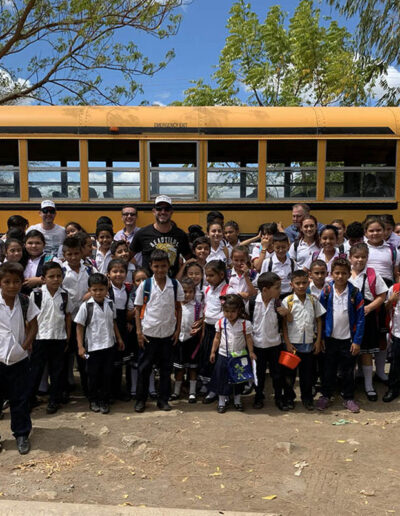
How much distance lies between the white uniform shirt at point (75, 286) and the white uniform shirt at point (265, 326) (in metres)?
1.50

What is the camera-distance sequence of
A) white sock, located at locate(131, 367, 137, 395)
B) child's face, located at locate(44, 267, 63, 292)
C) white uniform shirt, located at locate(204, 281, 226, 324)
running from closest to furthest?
child's face, located at locate(44, 267, 63, 292), white uniform shirt, located at locate(204, 281, 226, 324), white sock, located at locate(131, 367, 137, 395)

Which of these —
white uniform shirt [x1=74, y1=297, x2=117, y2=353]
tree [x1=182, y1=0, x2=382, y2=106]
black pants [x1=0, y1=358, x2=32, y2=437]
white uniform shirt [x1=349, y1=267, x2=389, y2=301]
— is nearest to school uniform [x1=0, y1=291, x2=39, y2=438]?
black pants [x1=0, y1=358, x2=32, y2=437]

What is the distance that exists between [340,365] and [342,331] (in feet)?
1.09

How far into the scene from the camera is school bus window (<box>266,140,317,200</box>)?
6230 millimetres

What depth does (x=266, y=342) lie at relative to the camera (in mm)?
4199

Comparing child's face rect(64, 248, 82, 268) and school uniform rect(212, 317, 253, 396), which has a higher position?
child's face rect(64, 248, 82, 268)

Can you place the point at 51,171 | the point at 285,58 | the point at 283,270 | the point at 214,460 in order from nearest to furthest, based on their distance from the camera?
the point at 214,460
the point at 283,270
the point at 51,171
the point at 285,58

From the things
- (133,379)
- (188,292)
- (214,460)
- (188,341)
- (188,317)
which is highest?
(188,292)

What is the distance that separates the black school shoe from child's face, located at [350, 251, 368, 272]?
9.58 feet

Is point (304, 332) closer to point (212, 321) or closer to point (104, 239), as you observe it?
point (212, 321)

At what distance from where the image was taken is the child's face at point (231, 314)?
161 inches

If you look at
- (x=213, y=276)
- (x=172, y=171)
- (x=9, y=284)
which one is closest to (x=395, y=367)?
(x=213, y=276)

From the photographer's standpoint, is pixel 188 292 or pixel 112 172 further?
pixel 112 172

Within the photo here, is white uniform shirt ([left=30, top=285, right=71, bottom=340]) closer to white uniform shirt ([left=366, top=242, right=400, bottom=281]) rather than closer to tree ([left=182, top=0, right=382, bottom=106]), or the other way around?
white uniform shirt ([left=366, top=242, right=400, bottom=281])
